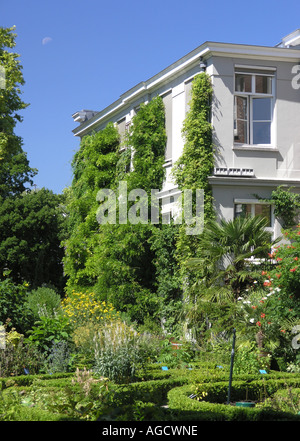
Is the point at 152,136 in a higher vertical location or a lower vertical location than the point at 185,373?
higher

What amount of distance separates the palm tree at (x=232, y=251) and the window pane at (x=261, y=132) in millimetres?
2567

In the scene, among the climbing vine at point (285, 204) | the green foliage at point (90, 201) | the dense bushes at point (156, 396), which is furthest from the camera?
the green foliage at point (90, 201)

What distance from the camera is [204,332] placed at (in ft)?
52.0

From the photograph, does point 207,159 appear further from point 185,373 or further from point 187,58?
point 185,373

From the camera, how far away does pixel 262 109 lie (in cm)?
1750

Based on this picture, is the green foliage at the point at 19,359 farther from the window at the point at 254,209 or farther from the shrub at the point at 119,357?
the window at the point at 254,209

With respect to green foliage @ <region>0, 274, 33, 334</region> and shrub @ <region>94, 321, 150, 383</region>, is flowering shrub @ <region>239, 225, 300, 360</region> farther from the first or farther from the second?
green foliage @ <region>0, 274, 33, 334</region>

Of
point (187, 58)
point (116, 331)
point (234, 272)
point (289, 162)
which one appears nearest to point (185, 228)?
point (234, 272)

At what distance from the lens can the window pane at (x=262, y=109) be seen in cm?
1744

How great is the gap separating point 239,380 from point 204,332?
199 inches

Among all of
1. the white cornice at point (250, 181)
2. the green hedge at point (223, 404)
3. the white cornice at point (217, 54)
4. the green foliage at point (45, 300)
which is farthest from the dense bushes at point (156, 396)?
the white cornice at point (217, 54)

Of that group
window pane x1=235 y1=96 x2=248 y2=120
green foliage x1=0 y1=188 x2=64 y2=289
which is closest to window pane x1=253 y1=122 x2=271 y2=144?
window pane x1=235 y1=96 x2=248 y2=120

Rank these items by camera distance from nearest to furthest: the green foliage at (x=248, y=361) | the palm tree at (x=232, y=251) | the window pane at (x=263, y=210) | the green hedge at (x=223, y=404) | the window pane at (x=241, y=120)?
the green hedge at (x=223, y=404) → the green foliage at (x=248, y=361) → the palm tree at (x=232, y=251) → the window pane at (x=263, y=210) → the window pane at (x=241, y=120)

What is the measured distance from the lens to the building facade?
55.4 ft
